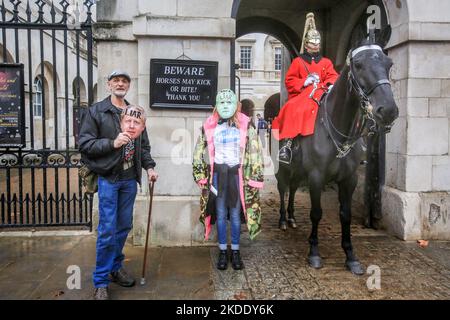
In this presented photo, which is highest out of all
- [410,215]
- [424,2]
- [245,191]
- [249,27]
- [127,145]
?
[249,27]

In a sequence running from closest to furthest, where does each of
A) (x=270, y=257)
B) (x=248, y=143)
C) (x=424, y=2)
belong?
(x=248, y=143) < (x=270, y=257) < (x=424, y=2)

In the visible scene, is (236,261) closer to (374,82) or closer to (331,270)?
(331,270)

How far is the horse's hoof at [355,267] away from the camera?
4.45m

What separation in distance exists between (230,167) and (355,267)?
180cm

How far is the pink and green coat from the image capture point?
15.0 feet

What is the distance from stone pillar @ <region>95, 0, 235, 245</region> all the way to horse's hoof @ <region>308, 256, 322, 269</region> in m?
1.52

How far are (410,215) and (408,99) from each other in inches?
64.0

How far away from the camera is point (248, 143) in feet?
15.1

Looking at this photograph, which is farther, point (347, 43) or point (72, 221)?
point (347, 43)

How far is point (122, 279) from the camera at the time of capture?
4121mm

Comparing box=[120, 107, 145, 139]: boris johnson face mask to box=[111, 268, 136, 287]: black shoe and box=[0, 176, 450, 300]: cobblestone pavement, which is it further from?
box=[0, 176, 450, 300]: cobblestone pavement

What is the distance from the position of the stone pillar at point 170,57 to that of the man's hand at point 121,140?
1.82 meters
